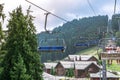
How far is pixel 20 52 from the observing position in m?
30.8

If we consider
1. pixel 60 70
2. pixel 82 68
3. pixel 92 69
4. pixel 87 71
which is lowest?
pixel 60 70

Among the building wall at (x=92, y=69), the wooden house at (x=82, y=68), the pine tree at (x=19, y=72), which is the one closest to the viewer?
the pine tree at (x=19, y=72)

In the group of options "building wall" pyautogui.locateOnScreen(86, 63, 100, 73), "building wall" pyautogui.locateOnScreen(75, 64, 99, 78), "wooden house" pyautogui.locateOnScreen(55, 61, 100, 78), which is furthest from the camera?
"building wall" pyautogui.locateOnScreen(86, 63, 100, 73)

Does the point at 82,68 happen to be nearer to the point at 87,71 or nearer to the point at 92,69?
the point at 87,71

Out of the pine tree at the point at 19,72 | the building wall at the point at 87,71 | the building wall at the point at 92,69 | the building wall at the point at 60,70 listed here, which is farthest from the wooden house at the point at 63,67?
the pine tree at the point at 19,72

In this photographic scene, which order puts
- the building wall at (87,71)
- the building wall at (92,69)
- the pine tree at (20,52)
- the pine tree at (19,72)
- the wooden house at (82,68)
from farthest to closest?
1. the building wall at (92,69)
2. the wooden house at (82,68)
3. the building wall at (87,71)
4. the pine tree at (20,52)
5. the pine tree at (19,72)

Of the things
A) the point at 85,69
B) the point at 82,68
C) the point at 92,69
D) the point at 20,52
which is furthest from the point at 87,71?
the point at 20,52

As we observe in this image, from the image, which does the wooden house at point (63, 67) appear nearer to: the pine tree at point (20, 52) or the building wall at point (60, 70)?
the building wall at point (60, 70)

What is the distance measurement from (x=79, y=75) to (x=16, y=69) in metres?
82.0

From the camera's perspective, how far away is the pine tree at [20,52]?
3036cm

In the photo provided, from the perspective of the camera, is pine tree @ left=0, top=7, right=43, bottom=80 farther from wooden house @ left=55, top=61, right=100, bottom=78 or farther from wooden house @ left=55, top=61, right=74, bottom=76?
wooden house @ left=55, top=61, right=74, bottom=76

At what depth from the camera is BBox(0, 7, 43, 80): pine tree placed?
30361 millimetres

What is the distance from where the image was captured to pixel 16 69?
96.9 feet

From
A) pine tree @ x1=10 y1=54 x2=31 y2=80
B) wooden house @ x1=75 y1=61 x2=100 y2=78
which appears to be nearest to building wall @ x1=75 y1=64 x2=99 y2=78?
wooden house @ x1=75 y1=61 x2=100 y2=78
